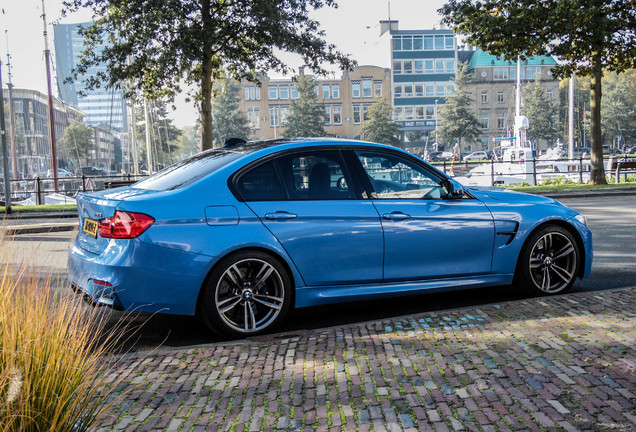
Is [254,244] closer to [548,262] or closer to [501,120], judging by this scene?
[548,262]

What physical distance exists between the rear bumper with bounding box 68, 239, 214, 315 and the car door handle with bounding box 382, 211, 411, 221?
1.56 meters

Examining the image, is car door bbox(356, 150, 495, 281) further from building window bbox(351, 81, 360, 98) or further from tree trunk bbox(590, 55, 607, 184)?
building window bbox(351, 81, 360, 98)

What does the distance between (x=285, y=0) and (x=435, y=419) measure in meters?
22.1

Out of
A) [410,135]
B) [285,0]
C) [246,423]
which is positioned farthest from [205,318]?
[410,135]

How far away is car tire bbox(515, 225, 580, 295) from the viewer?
19.3 ft

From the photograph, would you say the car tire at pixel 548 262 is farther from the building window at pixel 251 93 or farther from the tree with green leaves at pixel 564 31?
the building window at pixel 251 93


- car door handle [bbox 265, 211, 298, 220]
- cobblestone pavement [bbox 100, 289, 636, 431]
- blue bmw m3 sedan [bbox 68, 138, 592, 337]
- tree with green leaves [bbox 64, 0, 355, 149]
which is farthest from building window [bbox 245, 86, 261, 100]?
cobblestone pavement [bbox 100, 289, 636, 431]

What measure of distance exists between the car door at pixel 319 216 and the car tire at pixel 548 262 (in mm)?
1551

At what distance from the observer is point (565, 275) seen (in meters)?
6.04

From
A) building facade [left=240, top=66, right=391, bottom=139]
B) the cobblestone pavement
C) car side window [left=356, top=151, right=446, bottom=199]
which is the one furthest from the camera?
building facade [left=240, top=66, right=391, bottom=139]

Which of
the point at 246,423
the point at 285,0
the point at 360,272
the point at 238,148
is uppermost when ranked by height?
the point at 285,0

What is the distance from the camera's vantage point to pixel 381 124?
78000 millimetres

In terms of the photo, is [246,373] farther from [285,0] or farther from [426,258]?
[285,0]

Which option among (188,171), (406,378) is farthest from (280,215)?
(406,378)
